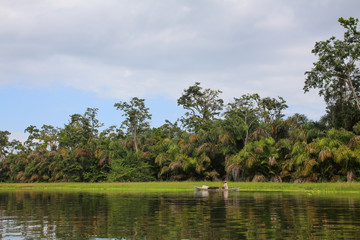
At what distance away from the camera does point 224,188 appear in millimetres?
30375

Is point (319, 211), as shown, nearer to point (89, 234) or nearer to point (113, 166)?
point (89, 234)

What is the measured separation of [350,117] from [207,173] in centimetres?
1651

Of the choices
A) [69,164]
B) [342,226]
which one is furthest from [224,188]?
[69,164]

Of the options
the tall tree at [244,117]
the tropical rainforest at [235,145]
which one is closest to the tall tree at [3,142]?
the tropical rainforest at [235,145]

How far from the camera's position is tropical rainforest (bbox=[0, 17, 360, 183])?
3391cm

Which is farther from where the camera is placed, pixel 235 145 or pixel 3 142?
pixel 3 142

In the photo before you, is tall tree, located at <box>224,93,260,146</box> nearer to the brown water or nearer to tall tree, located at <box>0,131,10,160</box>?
the brown water

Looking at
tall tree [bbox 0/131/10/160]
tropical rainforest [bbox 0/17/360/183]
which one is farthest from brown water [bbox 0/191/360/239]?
tall tree [bbox 0/131/10/160]

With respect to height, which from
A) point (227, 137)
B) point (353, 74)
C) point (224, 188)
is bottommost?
point (224, 188)

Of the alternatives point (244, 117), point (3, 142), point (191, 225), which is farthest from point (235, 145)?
point (3, 142)

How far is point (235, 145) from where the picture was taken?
42.9 meters

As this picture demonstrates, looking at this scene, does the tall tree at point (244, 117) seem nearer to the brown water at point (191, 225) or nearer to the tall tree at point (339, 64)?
the tall tree at point (339, 64)

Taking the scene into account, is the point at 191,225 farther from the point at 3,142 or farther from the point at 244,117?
the point at 3,142

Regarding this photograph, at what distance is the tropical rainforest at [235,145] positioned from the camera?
111ft
